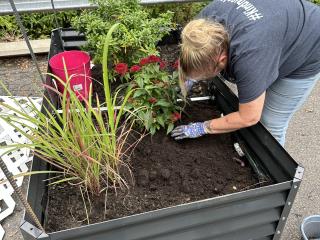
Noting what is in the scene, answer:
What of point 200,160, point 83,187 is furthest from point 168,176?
point 83,187

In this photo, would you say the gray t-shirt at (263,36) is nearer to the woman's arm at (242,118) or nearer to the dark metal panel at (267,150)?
the woman's arm at (242,118)

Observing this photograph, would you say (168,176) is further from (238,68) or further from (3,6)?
(3,6)

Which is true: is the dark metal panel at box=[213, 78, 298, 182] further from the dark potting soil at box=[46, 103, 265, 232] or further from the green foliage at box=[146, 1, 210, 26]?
the green foliage at box=[146, 1, 210, 26]

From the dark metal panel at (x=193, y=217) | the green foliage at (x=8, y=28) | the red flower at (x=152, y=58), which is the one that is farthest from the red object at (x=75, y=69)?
the green foliage at (x=8, y=28)

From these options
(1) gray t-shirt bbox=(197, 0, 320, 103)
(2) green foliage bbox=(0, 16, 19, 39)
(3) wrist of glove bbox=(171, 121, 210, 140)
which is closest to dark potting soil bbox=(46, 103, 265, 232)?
(3) wrist of glove bbox=(171, 121, 210, 140)

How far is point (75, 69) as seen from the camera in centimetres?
242

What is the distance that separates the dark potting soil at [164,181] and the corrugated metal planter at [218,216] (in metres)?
0.11

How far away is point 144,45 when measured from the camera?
2.52 m

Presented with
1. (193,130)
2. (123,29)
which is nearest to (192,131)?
(193,130)

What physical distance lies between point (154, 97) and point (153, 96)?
0.04 ft

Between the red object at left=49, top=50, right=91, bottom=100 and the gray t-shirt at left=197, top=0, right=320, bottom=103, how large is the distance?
101cm

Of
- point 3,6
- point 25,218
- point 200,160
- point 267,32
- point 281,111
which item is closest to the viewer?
point 25,218

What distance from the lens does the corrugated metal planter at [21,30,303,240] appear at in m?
1.39

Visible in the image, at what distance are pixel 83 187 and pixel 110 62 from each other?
111 centimetres
